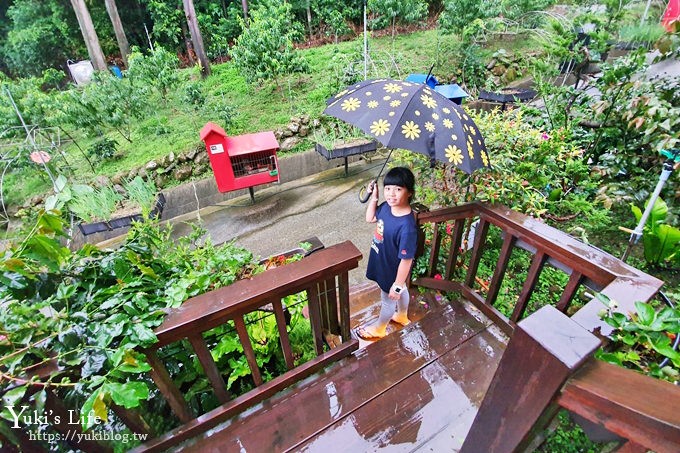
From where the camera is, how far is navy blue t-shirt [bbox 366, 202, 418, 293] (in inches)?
76.2

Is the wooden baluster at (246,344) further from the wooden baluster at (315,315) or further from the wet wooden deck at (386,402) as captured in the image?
the wooden baluster at (315,315)

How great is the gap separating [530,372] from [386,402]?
1.16 metres

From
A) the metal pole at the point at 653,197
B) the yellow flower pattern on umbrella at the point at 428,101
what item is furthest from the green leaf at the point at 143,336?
the metal pole at the point at 653,197

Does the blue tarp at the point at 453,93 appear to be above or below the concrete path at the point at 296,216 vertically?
above

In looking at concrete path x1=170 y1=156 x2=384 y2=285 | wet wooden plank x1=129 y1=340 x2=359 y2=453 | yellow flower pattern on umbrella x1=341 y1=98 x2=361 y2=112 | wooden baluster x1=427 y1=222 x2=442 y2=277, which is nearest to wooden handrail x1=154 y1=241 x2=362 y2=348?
wet wooden plank x1=129 y1=340 x2=359 y2=453

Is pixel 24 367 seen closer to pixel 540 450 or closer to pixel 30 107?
pixel 540 450

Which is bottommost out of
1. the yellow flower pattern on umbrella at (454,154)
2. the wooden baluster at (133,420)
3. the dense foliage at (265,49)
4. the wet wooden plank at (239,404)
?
the wet wooden plank at (239,404)

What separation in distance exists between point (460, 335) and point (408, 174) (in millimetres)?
1125

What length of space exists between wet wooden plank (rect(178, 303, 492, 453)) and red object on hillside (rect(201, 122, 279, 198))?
3.85m

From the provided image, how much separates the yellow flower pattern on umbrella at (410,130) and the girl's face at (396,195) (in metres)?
0.38

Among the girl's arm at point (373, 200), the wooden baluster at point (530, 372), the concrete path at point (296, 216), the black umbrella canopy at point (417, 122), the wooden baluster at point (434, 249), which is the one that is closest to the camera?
the wooden baluster at point (530, 372)

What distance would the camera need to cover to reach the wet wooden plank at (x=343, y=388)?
150 cm

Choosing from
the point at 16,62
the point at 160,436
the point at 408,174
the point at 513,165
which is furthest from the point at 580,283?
the point at 16,62

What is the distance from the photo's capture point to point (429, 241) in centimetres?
292
